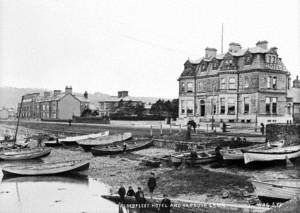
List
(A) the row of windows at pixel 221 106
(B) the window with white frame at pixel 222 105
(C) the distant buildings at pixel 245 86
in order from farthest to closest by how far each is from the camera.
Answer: (B) the window with white frame at pixel 222 105 → (A) the row of windows at pixel 221 106 → (C) the distant buildings at pixel 245 86

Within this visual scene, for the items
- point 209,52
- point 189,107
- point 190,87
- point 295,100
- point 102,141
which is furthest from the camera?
point 295,100

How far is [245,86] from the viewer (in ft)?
144

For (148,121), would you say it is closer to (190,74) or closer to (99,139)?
(190,74)

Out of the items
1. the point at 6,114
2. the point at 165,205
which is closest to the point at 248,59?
the point at 165,205

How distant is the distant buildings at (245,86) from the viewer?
42688mm

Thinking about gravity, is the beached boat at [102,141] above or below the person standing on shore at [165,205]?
above

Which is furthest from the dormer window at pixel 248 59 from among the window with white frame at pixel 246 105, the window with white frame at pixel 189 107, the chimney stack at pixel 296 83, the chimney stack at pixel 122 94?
the chimney stack at pixel 122 94

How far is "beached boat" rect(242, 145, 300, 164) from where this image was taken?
21422 millimetres

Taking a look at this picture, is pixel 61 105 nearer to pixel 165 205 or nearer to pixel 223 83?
pixel 223 83

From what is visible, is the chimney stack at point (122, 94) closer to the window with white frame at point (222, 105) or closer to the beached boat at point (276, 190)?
the window with white frame at point (222, 105)

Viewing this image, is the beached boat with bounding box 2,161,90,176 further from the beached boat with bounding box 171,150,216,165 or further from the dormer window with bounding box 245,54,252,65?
the dormer window with bounding box 245,54,252,65

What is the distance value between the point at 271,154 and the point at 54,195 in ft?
42.1

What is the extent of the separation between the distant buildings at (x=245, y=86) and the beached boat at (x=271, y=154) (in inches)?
733

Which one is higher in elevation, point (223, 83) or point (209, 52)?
point (209, 52)
